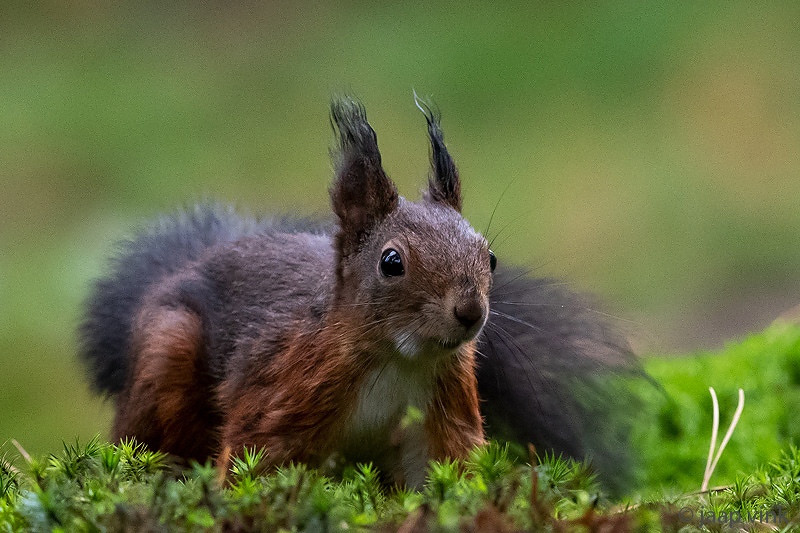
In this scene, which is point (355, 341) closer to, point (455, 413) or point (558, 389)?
point (455, 413)

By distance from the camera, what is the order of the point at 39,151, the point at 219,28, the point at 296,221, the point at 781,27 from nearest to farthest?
1. the point at 296,221
2. the point at 39,151
3. the point at 781,27
4. the point at 219,28

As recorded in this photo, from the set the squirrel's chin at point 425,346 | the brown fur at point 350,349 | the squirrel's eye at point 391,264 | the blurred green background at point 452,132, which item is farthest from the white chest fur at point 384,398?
the blurred green background at point 452,132

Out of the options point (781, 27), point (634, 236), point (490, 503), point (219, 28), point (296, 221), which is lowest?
point (634, 236)

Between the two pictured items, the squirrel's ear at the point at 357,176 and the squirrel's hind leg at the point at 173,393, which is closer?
the squirrel's ear at the point at 357,176

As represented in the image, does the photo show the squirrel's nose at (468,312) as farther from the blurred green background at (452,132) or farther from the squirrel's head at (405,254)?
the blurred green background at (452,132)

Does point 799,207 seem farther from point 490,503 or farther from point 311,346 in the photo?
point 490,503

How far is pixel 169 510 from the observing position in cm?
141

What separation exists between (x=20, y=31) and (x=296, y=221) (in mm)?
6554

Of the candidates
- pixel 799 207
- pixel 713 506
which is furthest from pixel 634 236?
pixel 713 506

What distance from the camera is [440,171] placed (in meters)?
2.46

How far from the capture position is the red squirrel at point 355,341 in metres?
2.24

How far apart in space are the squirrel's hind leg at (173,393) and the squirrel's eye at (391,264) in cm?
75

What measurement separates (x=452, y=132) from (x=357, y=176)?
5340 millimetres

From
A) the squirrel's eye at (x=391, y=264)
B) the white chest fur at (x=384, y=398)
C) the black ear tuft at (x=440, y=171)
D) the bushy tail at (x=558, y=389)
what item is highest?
the black ear tuft at (x=440, y=171)
